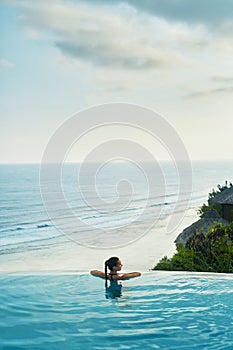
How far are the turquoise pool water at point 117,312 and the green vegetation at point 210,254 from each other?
1.21 metres

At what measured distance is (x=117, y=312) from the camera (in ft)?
11.7

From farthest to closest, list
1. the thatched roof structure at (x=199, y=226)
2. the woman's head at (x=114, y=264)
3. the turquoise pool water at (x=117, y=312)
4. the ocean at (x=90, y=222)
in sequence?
the ocean at (x=90, y=222), the thatched roof structure at (x=199, y=226), the woman's head at (x=114, y=264), the turquoise pool water at (x=117, y=312)

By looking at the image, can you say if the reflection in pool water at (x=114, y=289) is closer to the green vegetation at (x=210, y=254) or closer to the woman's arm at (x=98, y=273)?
the woman's arm at (x=98, y=273)

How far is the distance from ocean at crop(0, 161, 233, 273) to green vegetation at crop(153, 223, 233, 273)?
59.5 inches

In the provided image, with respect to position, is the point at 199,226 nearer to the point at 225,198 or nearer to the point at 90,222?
the point at 225,198

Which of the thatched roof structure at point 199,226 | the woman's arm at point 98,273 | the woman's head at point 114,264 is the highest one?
the thatched roof structure at point 199,226

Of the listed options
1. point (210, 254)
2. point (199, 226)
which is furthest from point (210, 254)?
point (199, 226)

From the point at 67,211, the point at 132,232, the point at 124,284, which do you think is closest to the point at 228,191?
the point at 124,284

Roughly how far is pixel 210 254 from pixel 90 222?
15355mm

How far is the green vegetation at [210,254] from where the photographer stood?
17.8 ft

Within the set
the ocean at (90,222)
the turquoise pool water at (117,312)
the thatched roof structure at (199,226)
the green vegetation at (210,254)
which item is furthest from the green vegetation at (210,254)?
the thatched roof structure at (199,226)

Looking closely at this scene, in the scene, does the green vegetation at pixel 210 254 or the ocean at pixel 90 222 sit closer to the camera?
the green vegetation at pixel 210 254

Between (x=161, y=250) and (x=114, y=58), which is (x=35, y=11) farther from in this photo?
(x=161, y=250)

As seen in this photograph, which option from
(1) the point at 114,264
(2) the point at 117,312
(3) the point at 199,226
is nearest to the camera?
(2) the point at 117,312
